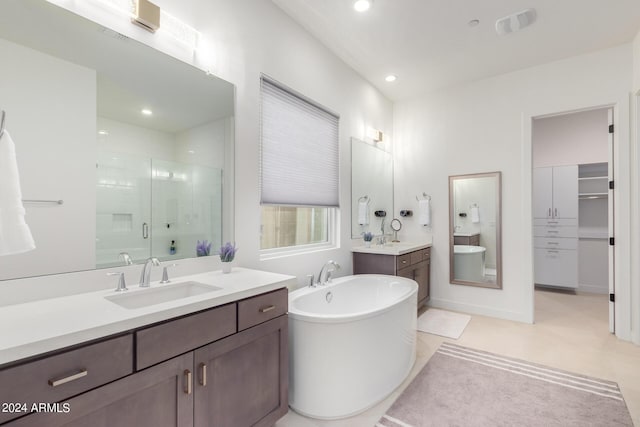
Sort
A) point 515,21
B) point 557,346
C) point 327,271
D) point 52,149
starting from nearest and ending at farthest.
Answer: point 52,149 → point 515,21 → point 327,271 → point 557,346

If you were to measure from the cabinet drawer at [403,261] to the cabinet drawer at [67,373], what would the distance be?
259 cm

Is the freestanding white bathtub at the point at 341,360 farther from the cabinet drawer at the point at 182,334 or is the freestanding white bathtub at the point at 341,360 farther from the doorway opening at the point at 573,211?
the doorway opening at the point at 573,211

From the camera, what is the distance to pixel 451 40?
2918mm

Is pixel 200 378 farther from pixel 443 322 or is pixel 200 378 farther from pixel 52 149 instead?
pixel 443 322

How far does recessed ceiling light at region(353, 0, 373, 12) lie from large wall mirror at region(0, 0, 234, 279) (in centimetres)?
133

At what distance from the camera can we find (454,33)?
110 inches

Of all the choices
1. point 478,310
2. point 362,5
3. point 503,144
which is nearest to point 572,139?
point 503,144

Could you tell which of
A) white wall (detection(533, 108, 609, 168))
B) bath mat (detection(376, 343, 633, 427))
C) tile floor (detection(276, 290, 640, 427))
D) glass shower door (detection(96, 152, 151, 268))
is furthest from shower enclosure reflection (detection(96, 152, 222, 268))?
white wall (detection(533, 108, 609, 168))

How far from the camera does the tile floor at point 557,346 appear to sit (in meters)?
1.92

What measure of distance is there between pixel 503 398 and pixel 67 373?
95.3 inches

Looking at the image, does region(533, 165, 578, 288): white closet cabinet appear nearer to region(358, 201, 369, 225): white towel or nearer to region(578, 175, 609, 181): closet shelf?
region(578, 175, 609, 181): closet shelf

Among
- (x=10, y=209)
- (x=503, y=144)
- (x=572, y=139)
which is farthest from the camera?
(x=572, y=139)

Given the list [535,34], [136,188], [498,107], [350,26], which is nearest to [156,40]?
[136,188]

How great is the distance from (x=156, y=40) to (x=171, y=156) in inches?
25.4
